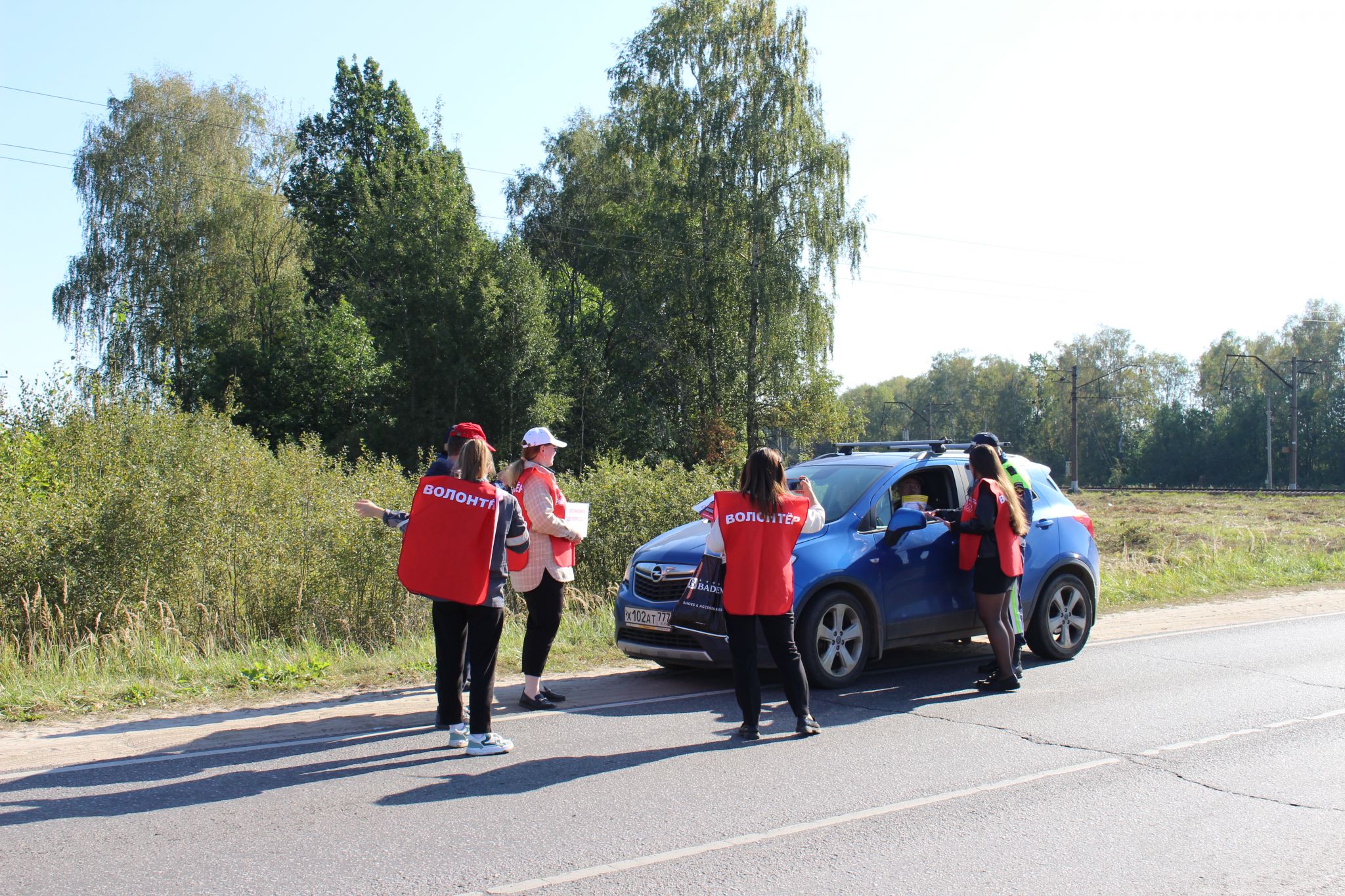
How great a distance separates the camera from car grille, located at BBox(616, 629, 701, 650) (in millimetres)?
7906

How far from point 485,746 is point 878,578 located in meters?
3.53

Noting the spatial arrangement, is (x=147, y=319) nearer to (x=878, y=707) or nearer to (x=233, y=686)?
(x=233, y=686)

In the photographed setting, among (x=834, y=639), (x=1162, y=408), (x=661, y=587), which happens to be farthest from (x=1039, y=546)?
(x=1162, y=408)

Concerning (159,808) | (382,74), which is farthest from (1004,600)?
(382,74)

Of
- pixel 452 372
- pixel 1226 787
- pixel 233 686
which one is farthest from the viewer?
pixel 452 372

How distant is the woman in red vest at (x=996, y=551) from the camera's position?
8133 millimetres

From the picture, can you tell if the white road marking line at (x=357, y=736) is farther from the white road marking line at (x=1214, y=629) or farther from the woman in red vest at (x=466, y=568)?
the white road marking line at (x=1214, y=629)

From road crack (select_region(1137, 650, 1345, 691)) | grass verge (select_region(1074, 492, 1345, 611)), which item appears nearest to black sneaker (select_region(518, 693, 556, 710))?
road crack (select_region(1137, 650, 1345, 691))

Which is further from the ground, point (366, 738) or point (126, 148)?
point (126, 148)

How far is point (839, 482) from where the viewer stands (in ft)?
29.5

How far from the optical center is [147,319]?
3909 cm

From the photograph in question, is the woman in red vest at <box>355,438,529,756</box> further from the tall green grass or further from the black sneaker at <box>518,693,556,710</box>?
the tall green grass

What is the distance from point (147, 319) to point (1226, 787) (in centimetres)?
4104

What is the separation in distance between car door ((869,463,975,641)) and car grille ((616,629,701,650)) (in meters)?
1.62
